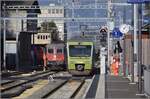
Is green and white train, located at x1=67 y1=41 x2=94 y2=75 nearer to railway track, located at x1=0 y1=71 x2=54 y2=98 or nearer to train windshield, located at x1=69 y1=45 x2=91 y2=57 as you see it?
train windshield, located at x1=69 y1=45 x2=91 y2=57

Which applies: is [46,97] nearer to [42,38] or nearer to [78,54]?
[78,54]

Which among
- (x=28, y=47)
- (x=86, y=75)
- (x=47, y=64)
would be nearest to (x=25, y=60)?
(x=28, y=47)

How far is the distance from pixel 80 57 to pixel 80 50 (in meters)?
0.97

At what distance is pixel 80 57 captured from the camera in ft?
160

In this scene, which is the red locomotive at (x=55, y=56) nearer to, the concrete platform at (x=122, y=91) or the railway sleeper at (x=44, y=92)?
the railway sleeper at (x=44, y=92)

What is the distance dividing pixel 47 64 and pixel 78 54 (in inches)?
641

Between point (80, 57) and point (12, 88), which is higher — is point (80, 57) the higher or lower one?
the higher one

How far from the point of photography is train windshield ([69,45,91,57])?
161ft

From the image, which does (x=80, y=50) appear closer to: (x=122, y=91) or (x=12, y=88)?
(x=12, y=88)

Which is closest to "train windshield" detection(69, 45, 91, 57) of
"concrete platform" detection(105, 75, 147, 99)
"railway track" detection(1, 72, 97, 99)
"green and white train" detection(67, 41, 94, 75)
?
"green and white train" detection(67, 41, 94, 75)

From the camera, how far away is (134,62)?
29.1 meters

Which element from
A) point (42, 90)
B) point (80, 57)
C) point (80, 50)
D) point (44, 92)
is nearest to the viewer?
point (44, 92)

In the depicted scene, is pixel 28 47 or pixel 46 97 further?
Result: pixel 28 47

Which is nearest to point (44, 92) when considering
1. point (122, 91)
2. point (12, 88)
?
point (12, 88)
